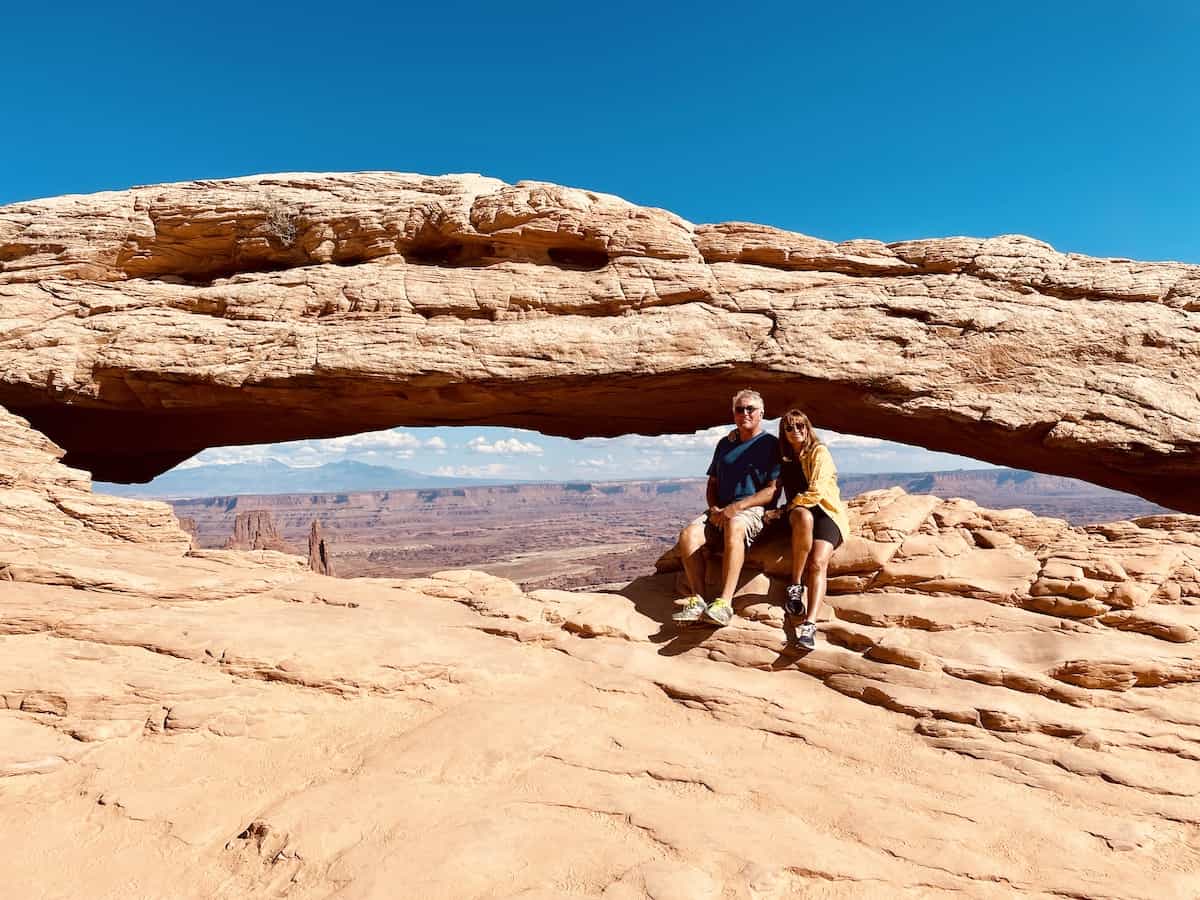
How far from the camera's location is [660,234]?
43.9 feet

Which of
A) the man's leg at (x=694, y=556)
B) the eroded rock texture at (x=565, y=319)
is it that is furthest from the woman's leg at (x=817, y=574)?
the eroded rock texture at (x=565, y=319)

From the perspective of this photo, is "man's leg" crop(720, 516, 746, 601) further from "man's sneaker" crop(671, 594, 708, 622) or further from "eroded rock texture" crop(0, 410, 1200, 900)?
"eroded rock texture" crop(0, 410, 1200, 900)

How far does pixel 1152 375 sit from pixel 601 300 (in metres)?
9.78

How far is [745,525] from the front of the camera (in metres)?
8.41

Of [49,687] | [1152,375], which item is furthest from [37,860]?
[1152,375]

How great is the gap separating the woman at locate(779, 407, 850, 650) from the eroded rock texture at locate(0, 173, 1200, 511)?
12.8ft

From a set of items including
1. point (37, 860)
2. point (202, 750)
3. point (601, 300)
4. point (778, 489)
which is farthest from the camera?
point (601, 300)

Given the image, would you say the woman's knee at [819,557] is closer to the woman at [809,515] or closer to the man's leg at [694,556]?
the woman at [809,515]

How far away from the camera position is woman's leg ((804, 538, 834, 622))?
7.92 m

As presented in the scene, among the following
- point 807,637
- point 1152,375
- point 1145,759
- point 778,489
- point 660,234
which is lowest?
point 1145,759

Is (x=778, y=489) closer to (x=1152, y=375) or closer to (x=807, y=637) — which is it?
(x=807, y=637)

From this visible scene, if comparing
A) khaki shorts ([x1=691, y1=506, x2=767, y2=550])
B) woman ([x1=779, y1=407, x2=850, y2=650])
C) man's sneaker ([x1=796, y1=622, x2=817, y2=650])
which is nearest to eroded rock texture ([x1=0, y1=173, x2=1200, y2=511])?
woman ([x1=779, y1=407, x2=850, y2=650])

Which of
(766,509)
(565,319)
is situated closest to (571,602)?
(766,509)

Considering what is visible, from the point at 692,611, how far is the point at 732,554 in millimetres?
831
